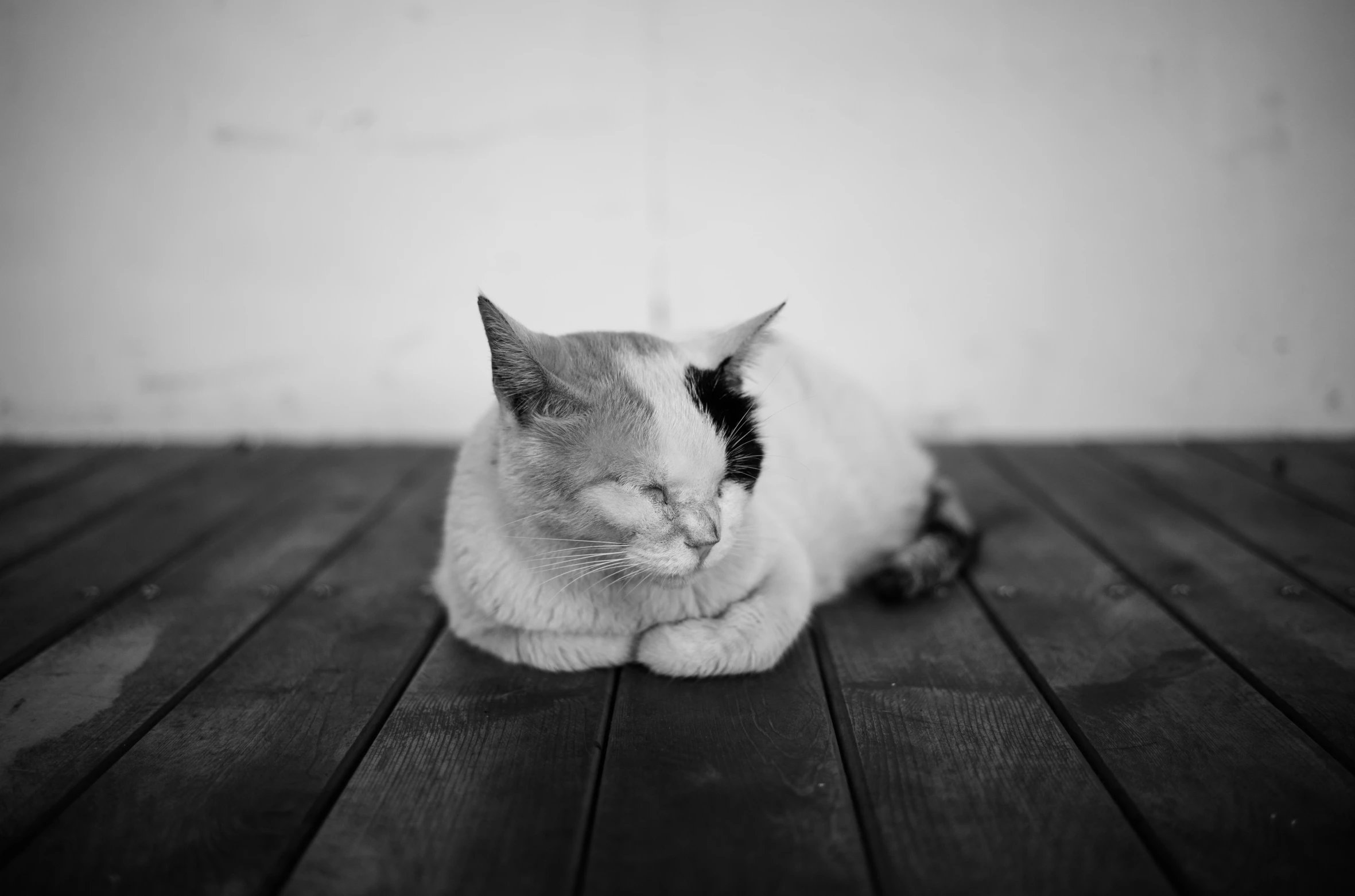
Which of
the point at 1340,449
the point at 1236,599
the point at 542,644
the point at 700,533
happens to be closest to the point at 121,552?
the point at 542,644

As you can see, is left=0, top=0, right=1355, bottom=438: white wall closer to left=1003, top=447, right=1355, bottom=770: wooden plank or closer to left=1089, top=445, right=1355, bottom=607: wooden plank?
left=1089, top=445, right=1355, bottom=607: wooden plank

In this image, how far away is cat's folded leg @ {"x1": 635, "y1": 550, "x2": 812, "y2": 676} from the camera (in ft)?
5.57

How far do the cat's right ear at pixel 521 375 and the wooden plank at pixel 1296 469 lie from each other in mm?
2396

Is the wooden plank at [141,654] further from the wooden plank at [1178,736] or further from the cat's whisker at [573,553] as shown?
the wooden plank at [1178,736]

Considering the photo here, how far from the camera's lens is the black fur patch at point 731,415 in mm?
1602

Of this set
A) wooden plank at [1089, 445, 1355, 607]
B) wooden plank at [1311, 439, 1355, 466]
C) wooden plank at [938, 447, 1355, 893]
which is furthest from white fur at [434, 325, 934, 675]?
wooden plank at [1311, 439, 1355, 466]

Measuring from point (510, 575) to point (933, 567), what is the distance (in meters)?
1.03

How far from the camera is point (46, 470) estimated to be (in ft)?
10.3

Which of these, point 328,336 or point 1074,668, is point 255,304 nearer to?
point 328,336

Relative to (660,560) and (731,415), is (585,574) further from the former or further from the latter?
(731,415)

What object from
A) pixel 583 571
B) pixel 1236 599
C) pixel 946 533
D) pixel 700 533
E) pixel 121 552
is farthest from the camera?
pixel 121 552

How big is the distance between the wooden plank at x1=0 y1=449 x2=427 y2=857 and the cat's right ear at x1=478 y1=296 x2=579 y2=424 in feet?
2.83

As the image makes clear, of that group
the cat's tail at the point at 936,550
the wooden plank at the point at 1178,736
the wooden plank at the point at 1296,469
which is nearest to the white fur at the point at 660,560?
the cat's tail at the point at 936,550

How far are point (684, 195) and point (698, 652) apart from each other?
6.92ft
